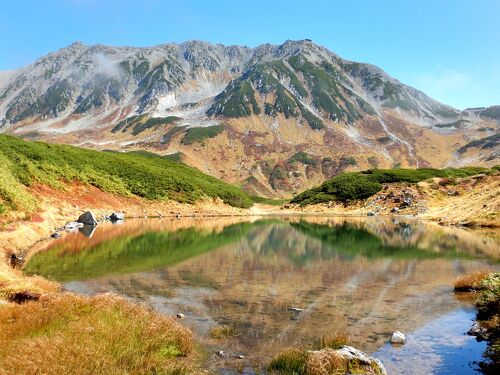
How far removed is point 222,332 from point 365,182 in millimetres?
126604

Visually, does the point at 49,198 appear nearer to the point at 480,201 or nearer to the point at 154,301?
the point at 154,301

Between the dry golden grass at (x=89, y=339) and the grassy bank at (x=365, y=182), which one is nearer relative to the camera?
the dry golden grass at (x=89, y=339)

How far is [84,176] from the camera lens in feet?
284

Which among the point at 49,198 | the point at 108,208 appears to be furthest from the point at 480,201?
the point at 49,198

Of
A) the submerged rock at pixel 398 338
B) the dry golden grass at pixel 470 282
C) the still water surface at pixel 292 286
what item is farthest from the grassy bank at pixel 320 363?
the dry golden grass at pixel 470 282

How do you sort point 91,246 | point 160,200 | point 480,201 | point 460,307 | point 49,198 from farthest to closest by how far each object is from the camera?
point 160,200 → point 480,201 → point 49,198 → point 91,246 → point 460,307

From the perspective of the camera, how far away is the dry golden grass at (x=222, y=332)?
1582 centimetres

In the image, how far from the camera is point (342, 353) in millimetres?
12148

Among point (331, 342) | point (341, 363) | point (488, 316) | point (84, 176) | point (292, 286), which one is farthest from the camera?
point (84, 176)

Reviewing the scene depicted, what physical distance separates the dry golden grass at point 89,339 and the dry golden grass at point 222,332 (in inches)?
59.4

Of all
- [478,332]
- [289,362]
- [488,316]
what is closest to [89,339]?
[289,362]

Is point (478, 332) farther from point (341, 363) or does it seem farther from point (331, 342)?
point (341, 363)

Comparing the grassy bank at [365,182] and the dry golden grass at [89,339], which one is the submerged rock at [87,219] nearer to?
the dry golden grass at [89,339]

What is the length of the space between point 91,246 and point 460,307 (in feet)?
105
